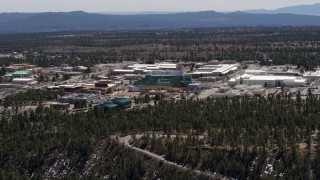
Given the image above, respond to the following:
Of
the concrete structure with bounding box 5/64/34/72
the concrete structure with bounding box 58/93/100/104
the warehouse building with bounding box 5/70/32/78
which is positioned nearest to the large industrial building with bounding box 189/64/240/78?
the concrete structure with bounding box 58/93/100/104

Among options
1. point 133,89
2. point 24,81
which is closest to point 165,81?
point 133,89

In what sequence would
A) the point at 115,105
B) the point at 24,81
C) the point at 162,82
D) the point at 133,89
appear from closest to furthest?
the point at 115,105, the point at 133,89, the point at 162,82, the point at 24,81

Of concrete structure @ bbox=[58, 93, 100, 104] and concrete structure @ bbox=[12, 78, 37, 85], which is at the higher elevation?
concrete structure @ bbox=[58, 93, 100, 104]

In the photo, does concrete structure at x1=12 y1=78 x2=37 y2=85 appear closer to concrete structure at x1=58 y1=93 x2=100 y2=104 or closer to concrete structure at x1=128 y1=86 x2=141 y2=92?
concrete structure at x1=58 y1=93 x2=100 y2=104

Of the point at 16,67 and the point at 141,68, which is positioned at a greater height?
the point at 141,68

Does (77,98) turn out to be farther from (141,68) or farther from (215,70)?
(141,68)

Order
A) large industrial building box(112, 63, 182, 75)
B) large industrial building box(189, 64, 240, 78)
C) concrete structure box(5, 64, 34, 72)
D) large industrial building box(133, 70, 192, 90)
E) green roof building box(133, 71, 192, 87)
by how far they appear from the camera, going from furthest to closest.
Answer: concrete structure box(5, 64, 34, 72) → large industrial building box(112, 63, 182, 75) → large industrial building box(189, 64, 240, 78) → green roof building box(133, 71, 192, 87) → large industrial building box(133, 70, 192, 90)

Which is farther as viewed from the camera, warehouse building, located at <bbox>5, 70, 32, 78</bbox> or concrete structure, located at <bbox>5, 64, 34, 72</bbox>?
concrete structure, located at <bbox>5, 64, 34, 72</bbox>

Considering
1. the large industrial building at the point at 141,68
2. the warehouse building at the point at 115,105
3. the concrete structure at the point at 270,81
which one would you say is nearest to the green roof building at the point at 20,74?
the large industrial building at the point at 141,68
